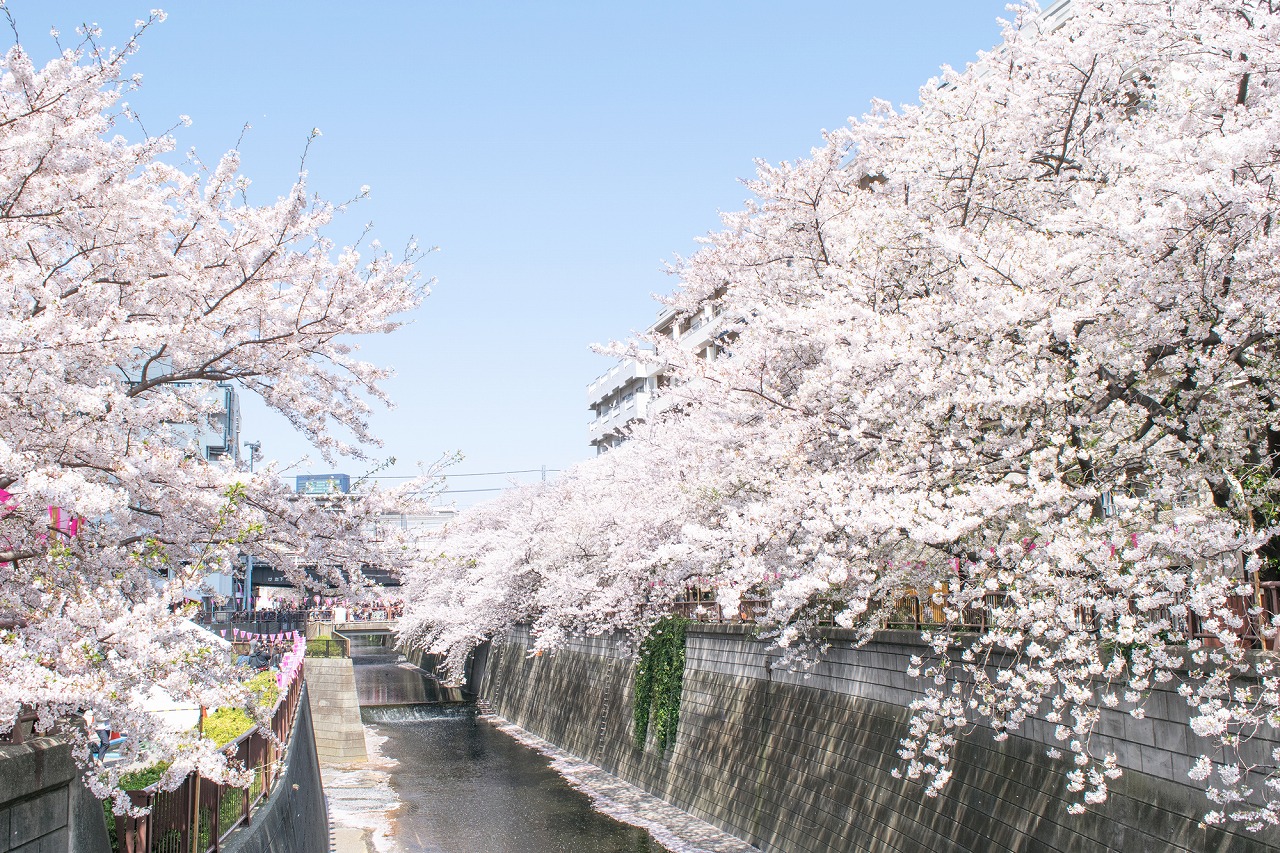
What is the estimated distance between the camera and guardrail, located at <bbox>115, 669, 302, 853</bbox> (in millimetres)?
8141

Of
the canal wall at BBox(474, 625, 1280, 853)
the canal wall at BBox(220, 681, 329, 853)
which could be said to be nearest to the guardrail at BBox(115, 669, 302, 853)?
the canal wall at BBox(220, 681, 329, 853)

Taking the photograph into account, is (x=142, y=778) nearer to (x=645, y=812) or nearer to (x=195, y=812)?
(x=195, y=812)

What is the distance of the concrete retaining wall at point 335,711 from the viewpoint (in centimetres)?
3509

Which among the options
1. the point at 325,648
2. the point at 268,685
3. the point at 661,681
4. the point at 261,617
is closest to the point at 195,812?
the point at 268,685

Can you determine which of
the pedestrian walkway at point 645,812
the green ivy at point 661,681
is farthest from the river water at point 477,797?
the green ivy at point 661,681

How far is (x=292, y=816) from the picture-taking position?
49.5 feet

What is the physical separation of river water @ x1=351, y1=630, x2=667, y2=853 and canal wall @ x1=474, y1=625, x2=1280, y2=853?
2074mm

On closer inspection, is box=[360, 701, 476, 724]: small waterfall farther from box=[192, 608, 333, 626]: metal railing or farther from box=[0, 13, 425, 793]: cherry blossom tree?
box=[0, 13, 425, 793]: cherry blossom tree

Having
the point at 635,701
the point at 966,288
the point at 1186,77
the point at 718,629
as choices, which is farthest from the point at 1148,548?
the point at 635,701

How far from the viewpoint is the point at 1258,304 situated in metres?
9.15

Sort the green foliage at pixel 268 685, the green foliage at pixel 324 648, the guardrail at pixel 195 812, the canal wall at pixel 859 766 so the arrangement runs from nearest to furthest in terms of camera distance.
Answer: the guardrail at pixel 195 812, the canal wall at pixel 859 766, the green foliage at pixel 268 685, the green foliage at pixel 324 648

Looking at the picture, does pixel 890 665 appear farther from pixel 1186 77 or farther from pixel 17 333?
pixel 17 333

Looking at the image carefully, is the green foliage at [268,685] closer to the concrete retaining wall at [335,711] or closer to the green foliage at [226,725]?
the green foliage at [226,725]

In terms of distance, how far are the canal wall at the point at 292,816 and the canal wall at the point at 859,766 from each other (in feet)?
26.8
